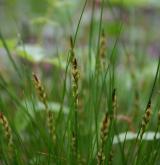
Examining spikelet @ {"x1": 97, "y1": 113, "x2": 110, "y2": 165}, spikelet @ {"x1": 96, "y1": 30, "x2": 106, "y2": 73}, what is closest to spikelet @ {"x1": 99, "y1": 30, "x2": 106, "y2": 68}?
spikelet @ {"x1": 96, "y1": 30, "x2": 106, "y2": 73}

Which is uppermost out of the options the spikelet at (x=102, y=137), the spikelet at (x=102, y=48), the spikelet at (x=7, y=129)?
the spikelet at (x=102, y=48)

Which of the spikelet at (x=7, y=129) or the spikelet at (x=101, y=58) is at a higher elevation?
the spikelet at (x=101, y=58)

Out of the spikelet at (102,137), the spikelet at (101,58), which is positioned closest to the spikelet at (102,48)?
the spikelet at (101,58)

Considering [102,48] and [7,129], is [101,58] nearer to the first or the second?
[102,48]

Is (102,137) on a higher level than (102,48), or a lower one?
lower

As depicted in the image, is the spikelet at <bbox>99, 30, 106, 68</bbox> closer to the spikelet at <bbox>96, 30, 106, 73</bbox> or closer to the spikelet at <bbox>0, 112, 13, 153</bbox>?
the spikelet at <bbox>96, 30, 106, 73</bbox>

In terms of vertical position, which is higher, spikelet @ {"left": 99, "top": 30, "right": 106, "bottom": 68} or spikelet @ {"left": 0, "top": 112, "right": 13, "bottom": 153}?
spikelet @ {"left": 99, "top": 30, "right": 106, "bottom": 68}

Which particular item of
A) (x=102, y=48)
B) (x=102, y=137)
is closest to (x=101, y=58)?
(x=102, y=48)

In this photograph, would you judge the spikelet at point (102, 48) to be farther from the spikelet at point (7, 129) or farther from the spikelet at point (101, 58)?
the spikelet at point (7, 129)

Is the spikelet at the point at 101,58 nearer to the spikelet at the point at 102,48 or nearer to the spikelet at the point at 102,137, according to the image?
the spikelet at the point at 102,48

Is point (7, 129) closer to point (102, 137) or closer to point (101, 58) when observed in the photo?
point (102, 137)

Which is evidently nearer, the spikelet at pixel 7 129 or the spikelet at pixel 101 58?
the spikelet at pixel 7 129

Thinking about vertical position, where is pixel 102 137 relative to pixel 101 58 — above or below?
below

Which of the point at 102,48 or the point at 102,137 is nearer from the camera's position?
the point at 102,137
